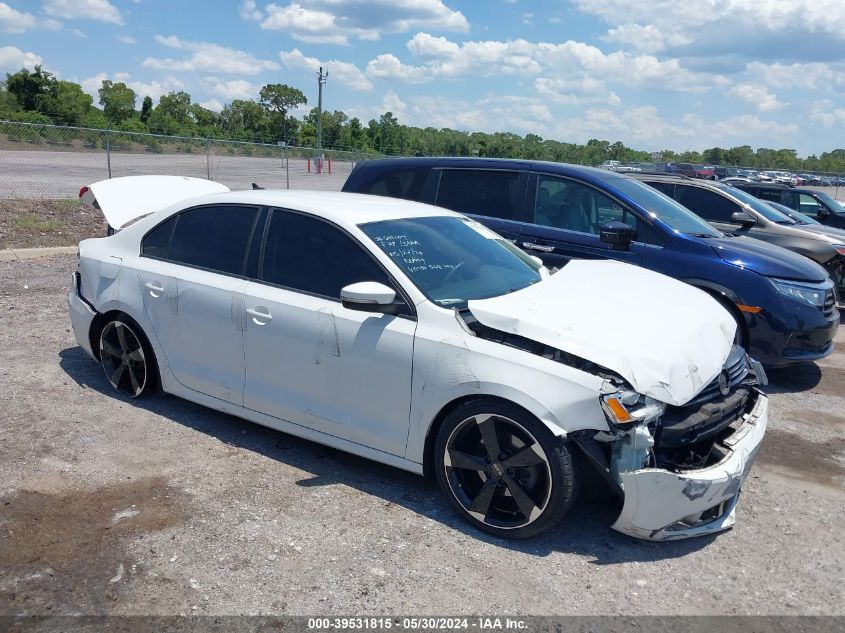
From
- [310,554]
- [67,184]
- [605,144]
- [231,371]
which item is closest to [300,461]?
[231,371]

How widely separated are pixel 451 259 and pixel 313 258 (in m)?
0.82

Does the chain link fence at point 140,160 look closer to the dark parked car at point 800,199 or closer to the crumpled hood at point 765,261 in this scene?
the dark parked car at point 800,199

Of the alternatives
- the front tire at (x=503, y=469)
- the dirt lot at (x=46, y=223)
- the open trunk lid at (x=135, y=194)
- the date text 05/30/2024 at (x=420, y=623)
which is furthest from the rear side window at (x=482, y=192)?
the dirt lot at (x=46, y=223)

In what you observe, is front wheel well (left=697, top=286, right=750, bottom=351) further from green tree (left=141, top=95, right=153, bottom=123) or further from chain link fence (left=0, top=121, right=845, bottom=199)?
green tree (left=141, top=95, right=153, bottom=123)

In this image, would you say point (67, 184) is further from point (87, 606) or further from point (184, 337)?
point (87, 606)

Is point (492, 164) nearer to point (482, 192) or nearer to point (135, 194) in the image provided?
point (482, 192)

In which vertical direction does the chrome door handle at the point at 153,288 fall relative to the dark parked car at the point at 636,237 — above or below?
below

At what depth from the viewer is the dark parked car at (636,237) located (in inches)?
242

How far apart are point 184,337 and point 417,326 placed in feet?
5.85

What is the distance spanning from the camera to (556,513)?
3.42m

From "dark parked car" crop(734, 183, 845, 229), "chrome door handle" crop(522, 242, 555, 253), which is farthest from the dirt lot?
"dark parked car" crop(734, 183, 845, 229)

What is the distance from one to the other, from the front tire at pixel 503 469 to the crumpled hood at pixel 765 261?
3718 mm

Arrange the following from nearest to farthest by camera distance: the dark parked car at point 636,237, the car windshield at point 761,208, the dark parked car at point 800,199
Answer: the dark parked car at point 636,237 < the car windshield at point 761,208 < the dark parked car at point 800,199

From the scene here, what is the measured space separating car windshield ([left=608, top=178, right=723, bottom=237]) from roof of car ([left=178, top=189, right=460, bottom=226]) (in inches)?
98.9
